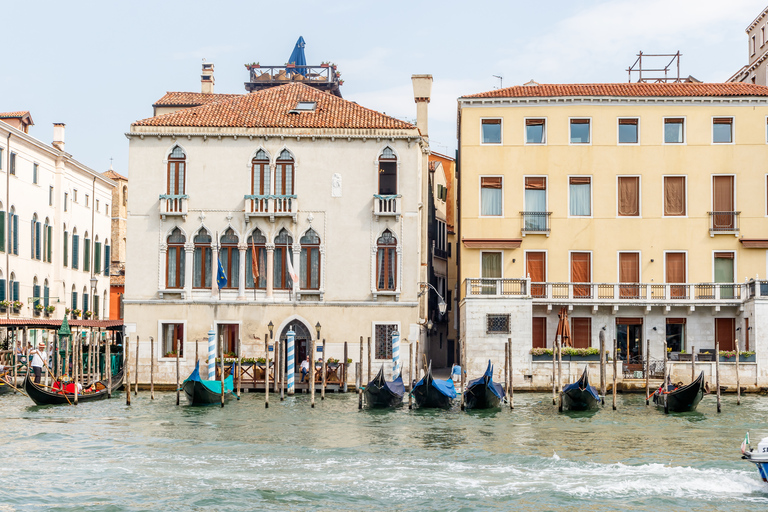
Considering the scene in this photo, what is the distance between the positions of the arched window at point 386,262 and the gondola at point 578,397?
7327 mm

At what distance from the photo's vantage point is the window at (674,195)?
30.4 metres

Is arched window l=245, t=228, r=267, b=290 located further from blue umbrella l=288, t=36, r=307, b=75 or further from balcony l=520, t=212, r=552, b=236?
blue umbrella l=288, t=36, r=307, b=75

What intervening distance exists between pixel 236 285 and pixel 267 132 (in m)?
4.45

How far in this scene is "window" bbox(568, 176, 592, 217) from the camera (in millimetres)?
30594

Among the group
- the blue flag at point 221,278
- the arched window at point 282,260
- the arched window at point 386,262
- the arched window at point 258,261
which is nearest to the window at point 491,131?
the arched window at point 386,262

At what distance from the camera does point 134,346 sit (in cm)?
2972

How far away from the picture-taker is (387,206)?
29.6 m

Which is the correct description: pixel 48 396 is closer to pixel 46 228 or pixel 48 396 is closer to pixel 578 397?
pixel 578 397

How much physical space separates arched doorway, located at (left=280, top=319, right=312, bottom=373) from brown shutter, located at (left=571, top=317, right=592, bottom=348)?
25.1 ft

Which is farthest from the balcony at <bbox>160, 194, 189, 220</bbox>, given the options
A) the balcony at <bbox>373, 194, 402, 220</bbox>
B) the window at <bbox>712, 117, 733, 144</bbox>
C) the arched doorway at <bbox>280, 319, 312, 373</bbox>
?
the window at <bbox>712, 117, 733, 144</bbox>

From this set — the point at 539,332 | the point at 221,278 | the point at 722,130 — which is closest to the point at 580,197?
the point at 539,332

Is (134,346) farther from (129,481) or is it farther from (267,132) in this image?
(129,481)

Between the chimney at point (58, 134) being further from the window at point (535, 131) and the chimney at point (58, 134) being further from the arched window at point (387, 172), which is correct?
the window at point (535, 131)

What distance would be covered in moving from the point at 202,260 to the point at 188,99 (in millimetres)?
9075
